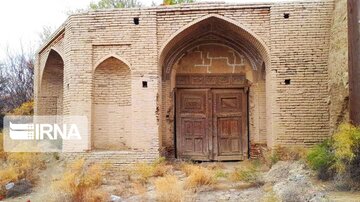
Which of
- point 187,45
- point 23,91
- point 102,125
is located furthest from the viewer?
point 23,91

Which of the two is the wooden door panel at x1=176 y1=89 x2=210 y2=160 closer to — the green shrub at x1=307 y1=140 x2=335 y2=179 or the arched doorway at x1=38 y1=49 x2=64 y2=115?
the green shrub at x1=307 y1=140 x2=335 y2=179

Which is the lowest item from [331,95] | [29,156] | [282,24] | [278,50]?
[29,156]

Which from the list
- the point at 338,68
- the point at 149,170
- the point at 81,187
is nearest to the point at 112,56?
the point at 149,170

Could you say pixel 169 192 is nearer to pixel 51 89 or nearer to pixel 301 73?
pixel 301 73

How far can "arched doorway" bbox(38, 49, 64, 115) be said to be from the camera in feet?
43.7

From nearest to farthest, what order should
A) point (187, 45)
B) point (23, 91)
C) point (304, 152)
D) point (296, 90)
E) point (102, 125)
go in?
point (304, 152)
point (296, 90)
point (102, 125)
point (187, 45)
point (23, 91)

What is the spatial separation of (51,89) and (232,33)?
6.97 meters

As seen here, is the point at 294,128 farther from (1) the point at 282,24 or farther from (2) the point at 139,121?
(2) the point at 139,121

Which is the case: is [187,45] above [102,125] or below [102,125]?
above

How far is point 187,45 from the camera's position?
11289mm

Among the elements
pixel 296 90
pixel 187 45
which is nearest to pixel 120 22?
pixel 187 45

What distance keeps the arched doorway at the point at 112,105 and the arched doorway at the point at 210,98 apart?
1.25m

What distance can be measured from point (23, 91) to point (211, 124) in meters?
15.0

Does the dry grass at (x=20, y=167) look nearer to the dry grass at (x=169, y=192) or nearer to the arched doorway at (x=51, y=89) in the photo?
the arched doorway at (x=51, y=89)
